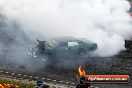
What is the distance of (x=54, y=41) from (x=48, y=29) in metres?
7.34

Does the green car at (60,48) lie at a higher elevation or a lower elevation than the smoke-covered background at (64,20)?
lower

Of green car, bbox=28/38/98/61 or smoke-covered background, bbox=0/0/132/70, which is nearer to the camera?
green car, bbox=28/38/98/61

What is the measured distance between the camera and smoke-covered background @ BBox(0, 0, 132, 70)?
48188 mm

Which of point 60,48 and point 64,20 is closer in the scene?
point 60,48

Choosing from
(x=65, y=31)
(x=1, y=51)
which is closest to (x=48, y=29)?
(x=65, y=31)

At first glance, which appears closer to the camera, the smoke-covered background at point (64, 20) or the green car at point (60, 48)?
the green car at point (60, 48)

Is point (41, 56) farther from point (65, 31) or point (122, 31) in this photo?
point (122, 31)

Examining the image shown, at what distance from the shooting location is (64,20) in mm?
51156

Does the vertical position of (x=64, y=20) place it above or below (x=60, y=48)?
above

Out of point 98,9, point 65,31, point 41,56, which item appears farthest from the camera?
point 98,9

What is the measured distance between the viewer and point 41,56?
41281 mm

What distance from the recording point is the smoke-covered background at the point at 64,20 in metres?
48.2

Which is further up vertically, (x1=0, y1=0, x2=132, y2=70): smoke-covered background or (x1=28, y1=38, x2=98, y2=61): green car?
(x1=0, y1=0, x2=132, y2=70): smoke-covered background

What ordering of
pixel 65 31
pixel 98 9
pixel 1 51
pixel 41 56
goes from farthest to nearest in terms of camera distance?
pixel 98 9 < pixel 65 31 < pixel 1 51 < pixel 41 56
